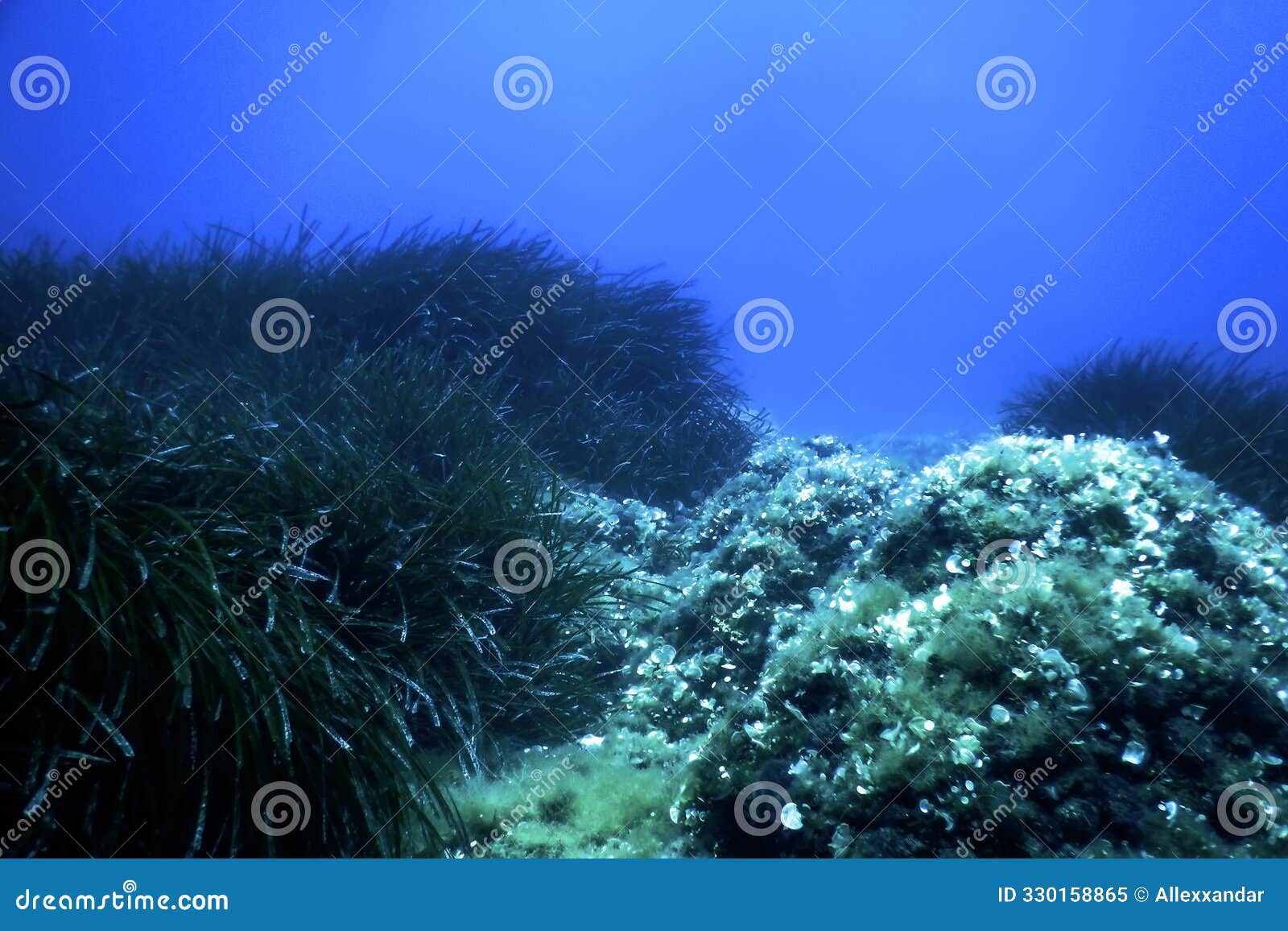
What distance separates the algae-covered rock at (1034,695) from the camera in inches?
70.8

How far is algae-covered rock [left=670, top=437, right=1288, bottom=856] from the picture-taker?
1798mm

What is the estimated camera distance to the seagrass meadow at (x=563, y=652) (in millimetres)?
1838

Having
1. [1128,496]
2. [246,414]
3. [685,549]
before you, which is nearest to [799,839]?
[1128,496]

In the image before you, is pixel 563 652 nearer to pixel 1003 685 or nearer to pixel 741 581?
pixel 741 581

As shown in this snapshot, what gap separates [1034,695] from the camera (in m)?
2.01

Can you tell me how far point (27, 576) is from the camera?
188 cm

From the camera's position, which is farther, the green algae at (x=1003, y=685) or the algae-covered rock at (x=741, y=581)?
the algae-covered rock at (x=741, y=581)

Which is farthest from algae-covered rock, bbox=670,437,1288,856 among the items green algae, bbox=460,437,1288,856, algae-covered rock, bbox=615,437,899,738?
algae-covered rock, bbox=615,437,899,738

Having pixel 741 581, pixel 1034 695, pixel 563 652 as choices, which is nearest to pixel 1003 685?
pixel 1034 695

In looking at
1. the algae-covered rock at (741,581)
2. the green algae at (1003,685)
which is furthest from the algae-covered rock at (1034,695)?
the algae-covered rock at (741,581)

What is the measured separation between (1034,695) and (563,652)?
6.38 feet

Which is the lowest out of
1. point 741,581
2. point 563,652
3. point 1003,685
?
point 563,652

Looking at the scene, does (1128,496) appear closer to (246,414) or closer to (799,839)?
(799,839)

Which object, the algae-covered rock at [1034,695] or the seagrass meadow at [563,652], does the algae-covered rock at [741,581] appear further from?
the algae-covered rock at [1034,695]
